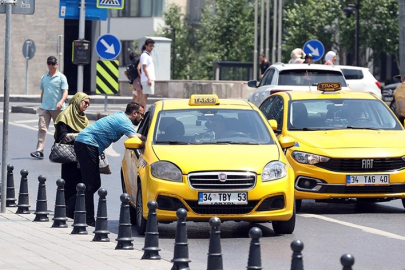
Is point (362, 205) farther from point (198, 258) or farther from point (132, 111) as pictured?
point (198, 258)

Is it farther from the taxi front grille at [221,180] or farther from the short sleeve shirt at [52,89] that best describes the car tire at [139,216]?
the short sleeve shirt at [52,89]

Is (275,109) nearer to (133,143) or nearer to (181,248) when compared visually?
(133,143)

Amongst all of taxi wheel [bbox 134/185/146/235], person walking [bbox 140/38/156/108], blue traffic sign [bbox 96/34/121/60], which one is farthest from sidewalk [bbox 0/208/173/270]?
blue traffic sign [bbox 96/34/121/60]

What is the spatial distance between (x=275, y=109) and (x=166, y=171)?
4.30 meters

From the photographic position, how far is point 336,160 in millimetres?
14016

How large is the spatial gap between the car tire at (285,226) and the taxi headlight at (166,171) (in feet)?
3.73

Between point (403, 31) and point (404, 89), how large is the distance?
36.6 feet

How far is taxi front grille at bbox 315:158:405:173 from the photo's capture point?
13984mm

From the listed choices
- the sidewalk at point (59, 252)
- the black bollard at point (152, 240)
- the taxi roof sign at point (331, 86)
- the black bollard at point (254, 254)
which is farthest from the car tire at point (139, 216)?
the black bollard at point (254, 254)

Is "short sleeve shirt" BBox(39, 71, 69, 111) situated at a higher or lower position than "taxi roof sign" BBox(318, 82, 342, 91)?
lower

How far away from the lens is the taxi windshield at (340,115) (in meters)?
15.3

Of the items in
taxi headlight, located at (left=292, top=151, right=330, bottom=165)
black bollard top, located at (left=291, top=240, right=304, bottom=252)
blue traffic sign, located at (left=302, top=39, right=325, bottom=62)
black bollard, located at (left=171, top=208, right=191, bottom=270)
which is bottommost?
black bollard, located at (left=171, top=208, right=191, bottom=270)

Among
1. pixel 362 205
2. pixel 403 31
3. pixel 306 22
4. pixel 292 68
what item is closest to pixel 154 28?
pixel 306 22

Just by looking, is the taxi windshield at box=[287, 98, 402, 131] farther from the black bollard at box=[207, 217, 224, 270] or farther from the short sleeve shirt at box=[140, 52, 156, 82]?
the short sleeve shirt at box=[140, 52, 156, 82]
